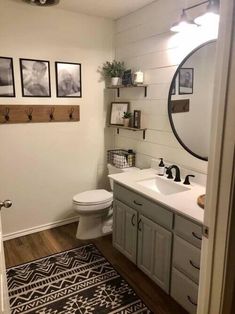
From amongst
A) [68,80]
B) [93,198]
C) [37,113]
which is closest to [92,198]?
[93,198]

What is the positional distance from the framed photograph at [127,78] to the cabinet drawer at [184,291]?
1957 millimetres

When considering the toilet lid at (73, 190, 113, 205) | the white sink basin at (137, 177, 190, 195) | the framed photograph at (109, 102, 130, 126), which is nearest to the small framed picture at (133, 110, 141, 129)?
the framed photograph at (109, 102, 130, 126)

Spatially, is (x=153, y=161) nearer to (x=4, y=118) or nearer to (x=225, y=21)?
(x=4, y=118)

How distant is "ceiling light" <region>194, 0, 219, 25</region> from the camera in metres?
1.75

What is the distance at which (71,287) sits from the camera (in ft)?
7.00

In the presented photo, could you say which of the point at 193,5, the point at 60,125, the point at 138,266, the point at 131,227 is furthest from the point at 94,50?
the point at 138,266

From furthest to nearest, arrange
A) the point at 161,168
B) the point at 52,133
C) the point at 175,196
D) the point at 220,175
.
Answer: the point at 52,133
the point at 161,168
the point at 175,196
the point at 220,175

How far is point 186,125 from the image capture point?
2379mm

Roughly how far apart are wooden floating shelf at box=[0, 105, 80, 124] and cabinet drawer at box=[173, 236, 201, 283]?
186 cm

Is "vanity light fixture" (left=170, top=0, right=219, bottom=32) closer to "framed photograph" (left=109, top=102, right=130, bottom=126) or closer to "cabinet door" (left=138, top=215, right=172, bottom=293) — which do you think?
"framed photograph" (left=109, top=102, right=130, bottom=126)

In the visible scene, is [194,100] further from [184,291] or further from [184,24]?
[184,291]

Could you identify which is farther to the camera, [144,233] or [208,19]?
[144,233]

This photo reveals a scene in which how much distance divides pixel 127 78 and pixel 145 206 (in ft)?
5.05

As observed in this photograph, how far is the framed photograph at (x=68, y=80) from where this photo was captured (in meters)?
2.90
